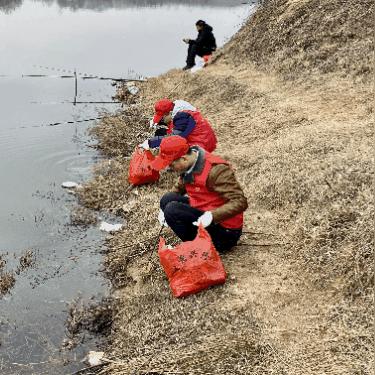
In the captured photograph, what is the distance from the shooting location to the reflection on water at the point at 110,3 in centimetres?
3618

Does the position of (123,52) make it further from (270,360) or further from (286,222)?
(270,360)

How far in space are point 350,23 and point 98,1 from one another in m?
32.3

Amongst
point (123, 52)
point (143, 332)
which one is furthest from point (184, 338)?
point (123, 52)

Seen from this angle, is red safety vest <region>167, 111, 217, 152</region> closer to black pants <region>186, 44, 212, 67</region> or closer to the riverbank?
the riverbank

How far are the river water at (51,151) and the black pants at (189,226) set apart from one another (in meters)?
1.28

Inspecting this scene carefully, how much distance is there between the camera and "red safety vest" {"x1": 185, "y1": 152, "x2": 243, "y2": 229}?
5086 mm

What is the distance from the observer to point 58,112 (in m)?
14.6

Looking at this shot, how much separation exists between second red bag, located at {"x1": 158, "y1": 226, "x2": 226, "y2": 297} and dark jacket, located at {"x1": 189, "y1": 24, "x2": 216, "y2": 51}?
1177 cm

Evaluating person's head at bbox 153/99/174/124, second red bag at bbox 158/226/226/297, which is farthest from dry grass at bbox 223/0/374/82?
second red bag at bbox 158/226/226/297

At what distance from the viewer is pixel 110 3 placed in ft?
133

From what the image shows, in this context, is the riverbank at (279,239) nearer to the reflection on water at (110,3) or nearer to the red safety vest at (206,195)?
the red safety vest at (206,195)

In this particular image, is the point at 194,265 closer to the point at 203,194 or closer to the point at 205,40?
the point at 203,194

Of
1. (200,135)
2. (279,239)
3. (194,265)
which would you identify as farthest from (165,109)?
(194,265)

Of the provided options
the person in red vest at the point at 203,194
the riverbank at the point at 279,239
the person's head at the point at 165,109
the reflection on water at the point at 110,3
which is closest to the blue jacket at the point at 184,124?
the person's head at the point at 165,109
